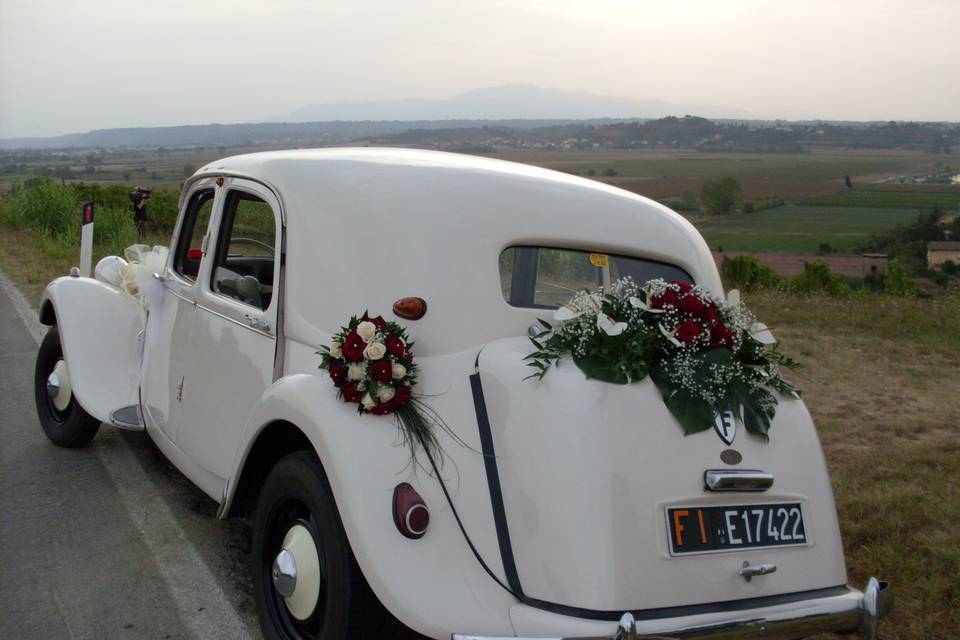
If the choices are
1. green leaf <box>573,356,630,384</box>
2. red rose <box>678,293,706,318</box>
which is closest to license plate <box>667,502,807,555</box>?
green leaf <box>573,356,630,384</box>

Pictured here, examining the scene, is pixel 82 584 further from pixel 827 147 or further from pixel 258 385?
pixel 827 147

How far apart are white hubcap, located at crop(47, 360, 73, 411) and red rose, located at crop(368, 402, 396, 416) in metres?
3.19

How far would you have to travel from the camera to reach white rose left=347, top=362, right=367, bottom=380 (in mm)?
2988

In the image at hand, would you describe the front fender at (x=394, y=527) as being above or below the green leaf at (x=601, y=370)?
below

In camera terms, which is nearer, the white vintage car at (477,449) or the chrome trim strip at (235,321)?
the white vintage car at (477,449)

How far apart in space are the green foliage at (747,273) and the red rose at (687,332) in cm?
1238

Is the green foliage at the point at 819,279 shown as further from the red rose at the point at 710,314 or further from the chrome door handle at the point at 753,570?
the chrome door handle at the point at 753,570

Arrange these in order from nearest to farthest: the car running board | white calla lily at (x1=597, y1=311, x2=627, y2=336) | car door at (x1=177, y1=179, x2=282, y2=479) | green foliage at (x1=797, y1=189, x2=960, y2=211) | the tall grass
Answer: white calla lily at (x1=597, y1=311, x2=627, y2=336), car door at (x1=177, y1=179, x2=282, y2=479), the car running board, the tall grass, green foliage at (x1=797, y1=189, x2=960, y2=211)

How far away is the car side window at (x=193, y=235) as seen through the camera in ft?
15.3

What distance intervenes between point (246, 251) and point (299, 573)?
1728 millimetres

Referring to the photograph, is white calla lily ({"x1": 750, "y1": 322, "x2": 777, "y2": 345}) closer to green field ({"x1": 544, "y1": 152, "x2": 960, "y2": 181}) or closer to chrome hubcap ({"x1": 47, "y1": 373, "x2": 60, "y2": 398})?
chrome hubcap ({"x1": 47, "y1": 373, "x2": 60, "y2": 398})

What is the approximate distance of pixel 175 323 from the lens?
180 inches

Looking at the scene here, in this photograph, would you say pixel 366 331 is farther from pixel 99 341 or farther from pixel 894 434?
pixel 894 434

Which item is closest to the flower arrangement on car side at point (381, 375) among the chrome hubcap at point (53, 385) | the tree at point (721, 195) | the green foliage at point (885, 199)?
the chrome hubcap at point (53, 385)
